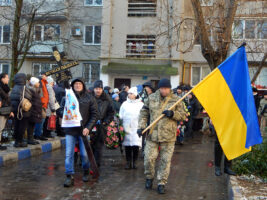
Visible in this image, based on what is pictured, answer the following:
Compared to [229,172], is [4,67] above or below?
above

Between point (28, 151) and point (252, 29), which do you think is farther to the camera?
point (252, 29)

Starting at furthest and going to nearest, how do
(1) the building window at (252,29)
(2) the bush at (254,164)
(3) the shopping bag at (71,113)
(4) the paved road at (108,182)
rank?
(1) the building window at (252,29) → (2) the bush at (254,164) → (3) the shopping bag at (71,113) → (4) the paved road at (108,182)

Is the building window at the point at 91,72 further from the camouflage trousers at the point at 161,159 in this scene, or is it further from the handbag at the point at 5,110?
the camouflage trousers at the point at 161,159

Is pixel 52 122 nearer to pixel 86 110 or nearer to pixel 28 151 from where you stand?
pixel 28 151

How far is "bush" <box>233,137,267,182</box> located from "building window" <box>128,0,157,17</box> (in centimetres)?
2713

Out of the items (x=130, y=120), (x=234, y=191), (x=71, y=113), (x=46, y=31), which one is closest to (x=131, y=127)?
(x=130, y=120)

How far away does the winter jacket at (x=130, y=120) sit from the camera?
Result: 10.7m

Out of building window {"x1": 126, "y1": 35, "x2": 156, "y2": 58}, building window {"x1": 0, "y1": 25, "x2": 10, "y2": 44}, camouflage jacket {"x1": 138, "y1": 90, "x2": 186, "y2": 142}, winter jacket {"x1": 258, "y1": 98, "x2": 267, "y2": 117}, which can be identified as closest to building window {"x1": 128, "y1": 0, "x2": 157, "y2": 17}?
building window {"x1": 126, "y1": 35, "x2": 156, "y2": 58}

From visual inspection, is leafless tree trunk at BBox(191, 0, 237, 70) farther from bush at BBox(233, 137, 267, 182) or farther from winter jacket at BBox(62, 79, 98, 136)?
winter jacket at BBox(62, 79, 98, 136)

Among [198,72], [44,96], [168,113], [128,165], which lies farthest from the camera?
[198,72]

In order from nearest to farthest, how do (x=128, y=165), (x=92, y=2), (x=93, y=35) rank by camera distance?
1. (x=128, y=165)
2. (x=93, y=35)
3. (x=92, y=2)

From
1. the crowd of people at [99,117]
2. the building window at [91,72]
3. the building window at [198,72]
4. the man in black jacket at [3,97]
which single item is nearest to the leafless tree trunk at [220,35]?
the crowd of people at [99,117]

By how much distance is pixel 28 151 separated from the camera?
11914mm

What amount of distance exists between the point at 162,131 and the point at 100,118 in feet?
7.98
